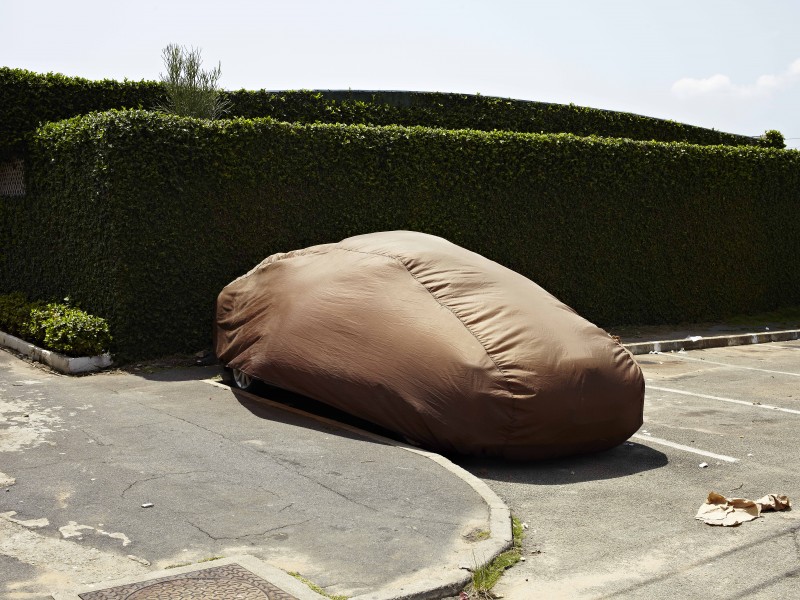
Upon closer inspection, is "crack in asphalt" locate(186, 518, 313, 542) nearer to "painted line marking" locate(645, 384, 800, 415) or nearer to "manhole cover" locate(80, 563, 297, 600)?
"manhole cover" locate(80, 563, 297, 600)

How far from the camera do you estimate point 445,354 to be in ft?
25.6

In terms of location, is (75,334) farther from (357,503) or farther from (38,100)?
(357,503)

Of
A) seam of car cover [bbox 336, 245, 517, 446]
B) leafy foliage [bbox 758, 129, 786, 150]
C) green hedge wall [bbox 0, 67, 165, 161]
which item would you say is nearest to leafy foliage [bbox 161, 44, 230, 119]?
green hedge wall [bbox 0, 67, 165, 161]

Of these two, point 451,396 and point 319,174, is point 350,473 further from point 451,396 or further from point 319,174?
point 319,174

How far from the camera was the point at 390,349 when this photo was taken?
8.12m

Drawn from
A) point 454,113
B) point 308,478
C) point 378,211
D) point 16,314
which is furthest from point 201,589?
point 454,113

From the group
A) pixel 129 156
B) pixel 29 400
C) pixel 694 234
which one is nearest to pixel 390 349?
pixel 29 400

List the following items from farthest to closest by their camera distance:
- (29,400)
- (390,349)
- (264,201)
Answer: (264,201), (29,400), (390,349)

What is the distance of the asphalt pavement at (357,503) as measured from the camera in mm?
5156

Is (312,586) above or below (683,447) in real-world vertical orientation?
above

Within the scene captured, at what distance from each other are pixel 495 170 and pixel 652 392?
18.3 ft

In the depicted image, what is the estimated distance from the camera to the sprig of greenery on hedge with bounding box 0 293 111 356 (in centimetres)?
1150

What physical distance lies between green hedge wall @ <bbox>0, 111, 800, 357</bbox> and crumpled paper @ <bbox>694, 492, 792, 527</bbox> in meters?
7.79

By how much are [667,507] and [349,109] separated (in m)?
13.6
